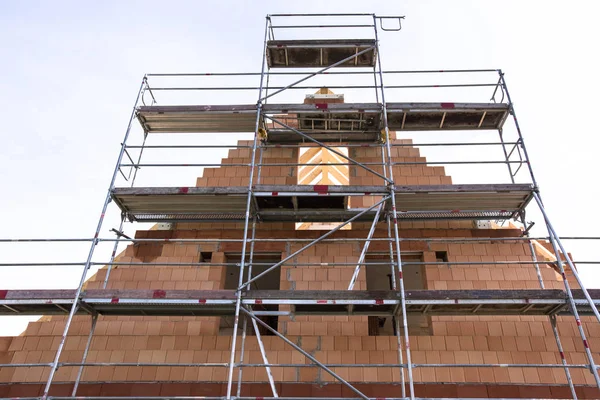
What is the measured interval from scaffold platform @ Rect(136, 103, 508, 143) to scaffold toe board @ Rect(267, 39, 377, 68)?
1.73m

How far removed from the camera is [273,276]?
36.7 ft

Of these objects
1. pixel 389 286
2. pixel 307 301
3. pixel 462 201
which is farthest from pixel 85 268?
pixel 389 286

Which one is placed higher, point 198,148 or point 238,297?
point 198,148

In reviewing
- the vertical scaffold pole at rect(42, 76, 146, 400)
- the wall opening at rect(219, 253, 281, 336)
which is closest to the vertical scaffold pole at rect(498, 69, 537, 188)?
the wall opening at rect(219, 253, 281, 336)

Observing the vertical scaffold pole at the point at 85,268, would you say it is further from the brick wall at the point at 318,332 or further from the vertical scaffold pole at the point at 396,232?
the vertical scaffold pole at the point at 396,232

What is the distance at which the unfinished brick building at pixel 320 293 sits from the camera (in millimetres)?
6547

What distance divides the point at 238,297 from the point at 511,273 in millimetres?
5269

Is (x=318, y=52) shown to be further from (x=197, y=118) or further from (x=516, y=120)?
(x=516, y=120)

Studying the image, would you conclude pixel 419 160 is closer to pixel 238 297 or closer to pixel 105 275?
pixel 238 297

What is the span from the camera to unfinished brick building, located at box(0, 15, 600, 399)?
6.55 m

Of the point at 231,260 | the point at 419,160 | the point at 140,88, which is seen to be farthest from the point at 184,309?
the point at 419,160

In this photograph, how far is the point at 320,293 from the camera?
249 inches

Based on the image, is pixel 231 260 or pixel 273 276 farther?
pixel 273 276

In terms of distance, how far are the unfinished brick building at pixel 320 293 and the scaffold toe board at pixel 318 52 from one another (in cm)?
39
